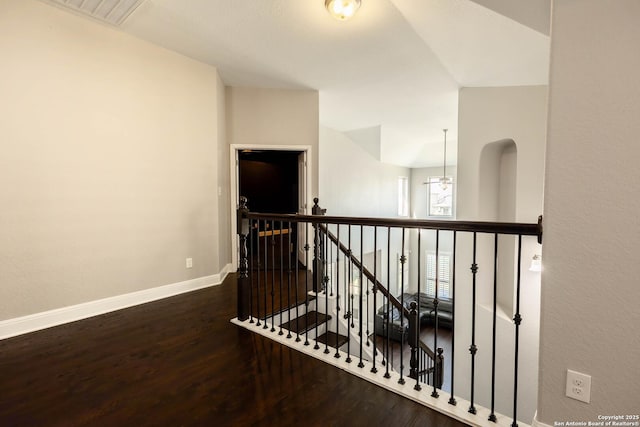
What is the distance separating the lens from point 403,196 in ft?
33.1

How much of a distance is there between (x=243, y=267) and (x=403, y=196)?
8394 mm

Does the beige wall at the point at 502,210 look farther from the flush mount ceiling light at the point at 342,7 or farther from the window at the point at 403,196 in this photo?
the window at the point at 403,196

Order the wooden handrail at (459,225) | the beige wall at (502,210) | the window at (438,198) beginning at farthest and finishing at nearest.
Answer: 1. the window at (438,198)
2. the beige wall at (502,210)
3. the wooden handrail at (459,225)

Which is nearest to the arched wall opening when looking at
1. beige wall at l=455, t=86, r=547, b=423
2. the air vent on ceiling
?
beige wall at l=455, t=86, r=547, b=423

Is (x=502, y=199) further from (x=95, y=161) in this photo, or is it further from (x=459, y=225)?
(x=95, y=161)

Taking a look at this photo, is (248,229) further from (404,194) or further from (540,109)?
(404,194)

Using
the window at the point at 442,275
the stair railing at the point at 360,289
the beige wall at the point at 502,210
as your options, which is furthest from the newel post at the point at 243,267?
the window at the point at 442,275

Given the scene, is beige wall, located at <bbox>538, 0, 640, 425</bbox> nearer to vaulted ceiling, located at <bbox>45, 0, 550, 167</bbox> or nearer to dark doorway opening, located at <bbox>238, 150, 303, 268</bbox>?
vaulted ceiling, located at <bbox>45, 0, 550, 167</bbox>

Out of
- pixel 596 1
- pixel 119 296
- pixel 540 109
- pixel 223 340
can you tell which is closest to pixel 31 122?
pixel 119 296

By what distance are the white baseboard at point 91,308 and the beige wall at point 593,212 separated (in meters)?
3.43

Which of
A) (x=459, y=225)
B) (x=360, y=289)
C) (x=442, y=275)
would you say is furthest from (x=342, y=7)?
(x=442, y=275)

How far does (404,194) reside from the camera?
10164 millimetres

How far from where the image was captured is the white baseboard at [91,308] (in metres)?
2.40

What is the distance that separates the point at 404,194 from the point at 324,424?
30.7 ft
